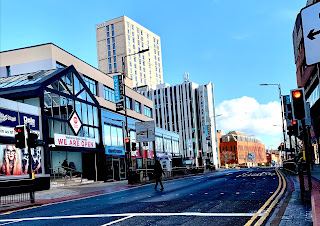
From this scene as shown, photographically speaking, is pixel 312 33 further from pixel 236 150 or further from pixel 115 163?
pixel 236 150

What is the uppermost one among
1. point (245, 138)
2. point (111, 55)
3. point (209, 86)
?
point (111, 55)

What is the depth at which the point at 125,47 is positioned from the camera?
122812 millimetres

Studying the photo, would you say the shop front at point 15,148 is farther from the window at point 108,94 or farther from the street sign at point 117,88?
the window at point 108,94

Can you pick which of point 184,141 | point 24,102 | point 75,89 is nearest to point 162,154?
point 75,89

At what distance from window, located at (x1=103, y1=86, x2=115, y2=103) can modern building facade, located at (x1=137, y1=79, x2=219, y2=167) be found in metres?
70.1

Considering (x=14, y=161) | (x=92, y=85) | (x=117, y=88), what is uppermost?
(x=92, y=85)

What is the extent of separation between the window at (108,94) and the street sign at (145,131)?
577 inches

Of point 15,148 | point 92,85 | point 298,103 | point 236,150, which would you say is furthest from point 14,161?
point 236,150

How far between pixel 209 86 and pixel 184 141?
20.4 meters

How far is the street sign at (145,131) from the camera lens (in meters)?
34.4

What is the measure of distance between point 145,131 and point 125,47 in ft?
301

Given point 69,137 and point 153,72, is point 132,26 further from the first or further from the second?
point 69,137

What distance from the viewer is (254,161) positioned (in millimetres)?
175375

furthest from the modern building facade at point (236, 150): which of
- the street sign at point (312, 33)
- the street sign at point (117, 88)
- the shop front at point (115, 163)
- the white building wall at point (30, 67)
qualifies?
the street sign at point (312, 33)
